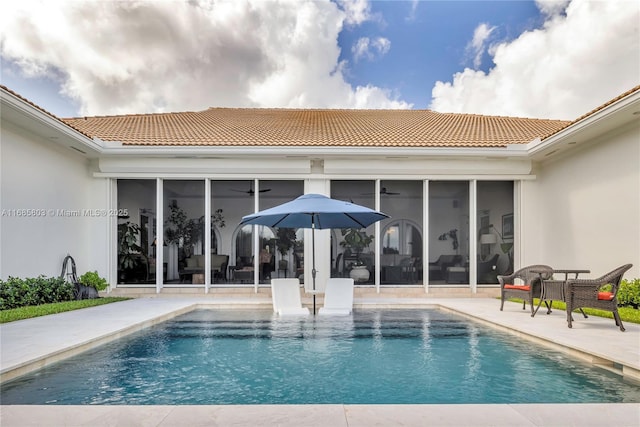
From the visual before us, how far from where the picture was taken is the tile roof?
12125mm

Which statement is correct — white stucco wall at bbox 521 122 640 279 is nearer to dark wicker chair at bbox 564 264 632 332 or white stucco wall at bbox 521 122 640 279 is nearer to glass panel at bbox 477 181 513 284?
glass panel at bbox 477 181 513 284

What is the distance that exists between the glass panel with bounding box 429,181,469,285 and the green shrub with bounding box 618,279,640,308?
13.8ft

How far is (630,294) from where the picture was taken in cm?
833

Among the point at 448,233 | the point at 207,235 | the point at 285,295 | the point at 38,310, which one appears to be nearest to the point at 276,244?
the point at 207,235

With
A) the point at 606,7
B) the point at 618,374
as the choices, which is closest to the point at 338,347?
the point at 618,374

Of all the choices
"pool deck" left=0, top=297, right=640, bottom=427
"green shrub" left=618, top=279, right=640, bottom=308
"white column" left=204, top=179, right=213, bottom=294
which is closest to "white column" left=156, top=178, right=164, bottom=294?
"white column" left=204, top=179, right=213, bottom=294

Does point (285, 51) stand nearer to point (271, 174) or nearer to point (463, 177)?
point (271, 174)

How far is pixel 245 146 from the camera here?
1158cm

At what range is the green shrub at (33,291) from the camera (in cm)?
855

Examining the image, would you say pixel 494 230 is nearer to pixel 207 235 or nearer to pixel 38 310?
pixel 207 235

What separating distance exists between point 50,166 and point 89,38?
Answer: 5.30m

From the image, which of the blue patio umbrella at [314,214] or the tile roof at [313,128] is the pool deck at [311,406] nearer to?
the blue patio umbrella at [314,214]

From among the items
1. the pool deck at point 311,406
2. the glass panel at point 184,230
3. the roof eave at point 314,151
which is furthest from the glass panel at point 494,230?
the glass panel at point 184,230

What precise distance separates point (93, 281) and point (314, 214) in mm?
6022
